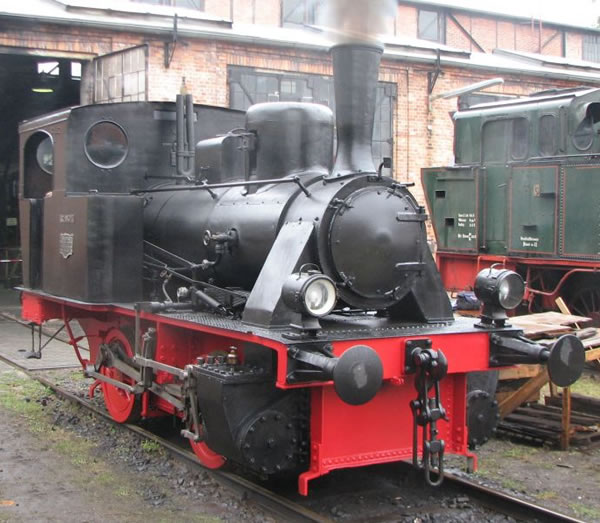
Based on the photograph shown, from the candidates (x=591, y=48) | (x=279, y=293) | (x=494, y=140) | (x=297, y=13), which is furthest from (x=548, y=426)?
(x=591, y=48)

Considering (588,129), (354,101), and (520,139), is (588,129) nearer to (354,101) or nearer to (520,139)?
(520,139)

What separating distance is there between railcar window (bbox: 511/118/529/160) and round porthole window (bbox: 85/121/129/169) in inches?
225

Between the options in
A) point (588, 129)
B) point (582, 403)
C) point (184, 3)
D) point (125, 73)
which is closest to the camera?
point (582, 403)

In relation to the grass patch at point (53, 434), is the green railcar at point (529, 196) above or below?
above

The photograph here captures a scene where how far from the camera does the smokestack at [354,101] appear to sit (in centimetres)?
495

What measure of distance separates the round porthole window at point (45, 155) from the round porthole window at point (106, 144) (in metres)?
0.79

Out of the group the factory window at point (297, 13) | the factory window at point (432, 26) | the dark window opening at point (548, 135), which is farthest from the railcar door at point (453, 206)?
the factory window at point (432, 26)

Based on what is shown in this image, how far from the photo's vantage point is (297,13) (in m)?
20.7

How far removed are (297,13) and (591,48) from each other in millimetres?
13880

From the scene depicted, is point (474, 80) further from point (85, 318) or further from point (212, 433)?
point (212, 433)

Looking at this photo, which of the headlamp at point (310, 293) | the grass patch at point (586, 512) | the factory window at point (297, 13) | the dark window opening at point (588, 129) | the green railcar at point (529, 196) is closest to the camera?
the headlamp at point (310, 293)

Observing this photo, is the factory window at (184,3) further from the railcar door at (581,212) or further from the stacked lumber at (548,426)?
the stacked lumber at (548,426)

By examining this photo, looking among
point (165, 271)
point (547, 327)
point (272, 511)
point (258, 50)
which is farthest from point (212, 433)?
point (258, 50)

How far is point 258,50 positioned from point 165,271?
9.69 m
